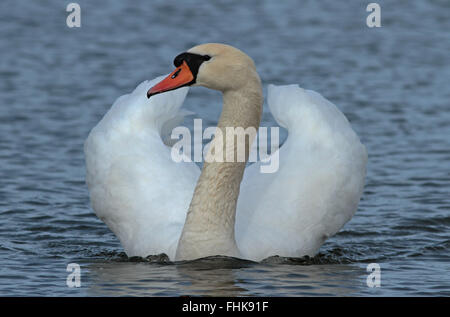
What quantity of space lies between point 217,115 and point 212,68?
684cm

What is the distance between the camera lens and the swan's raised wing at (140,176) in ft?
30.0

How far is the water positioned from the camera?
8.62m

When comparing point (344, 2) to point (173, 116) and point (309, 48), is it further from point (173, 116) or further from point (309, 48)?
point (173, 116)

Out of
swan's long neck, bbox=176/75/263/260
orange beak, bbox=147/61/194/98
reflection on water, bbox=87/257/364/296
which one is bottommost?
reflection on water, bbox=87/257/364/296

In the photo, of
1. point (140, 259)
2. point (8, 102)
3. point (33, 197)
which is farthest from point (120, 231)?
point (8, 102)

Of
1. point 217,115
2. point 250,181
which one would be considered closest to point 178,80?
point 250,181

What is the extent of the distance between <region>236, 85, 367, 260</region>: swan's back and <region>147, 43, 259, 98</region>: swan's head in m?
1.28

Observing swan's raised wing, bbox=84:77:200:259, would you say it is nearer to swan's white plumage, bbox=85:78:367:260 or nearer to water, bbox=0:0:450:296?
swan's white plumage, bbox=85:78:367:260

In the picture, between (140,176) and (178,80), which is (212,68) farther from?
(140,176)

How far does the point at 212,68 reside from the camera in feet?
27.2

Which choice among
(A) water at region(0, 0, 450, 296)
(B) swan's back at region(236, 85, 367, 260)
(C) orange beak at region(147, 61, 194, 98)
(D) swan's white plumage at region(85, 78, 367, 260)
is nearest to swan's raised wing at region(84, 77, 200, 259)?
(D) swan's white plumage at region(85, 78, 367, 260)

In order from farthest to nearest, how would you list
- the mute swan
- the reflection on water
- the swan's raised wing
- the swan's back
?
the swan's raised wing, the swan's back, the mute swan, the reflection on water

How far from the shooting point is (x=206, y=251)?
858cm

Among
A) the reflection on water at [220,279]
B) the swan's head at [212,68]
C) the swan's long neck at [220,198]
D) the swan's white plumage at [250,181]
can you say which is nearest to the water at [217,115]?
the reflection on water at [220,279]
